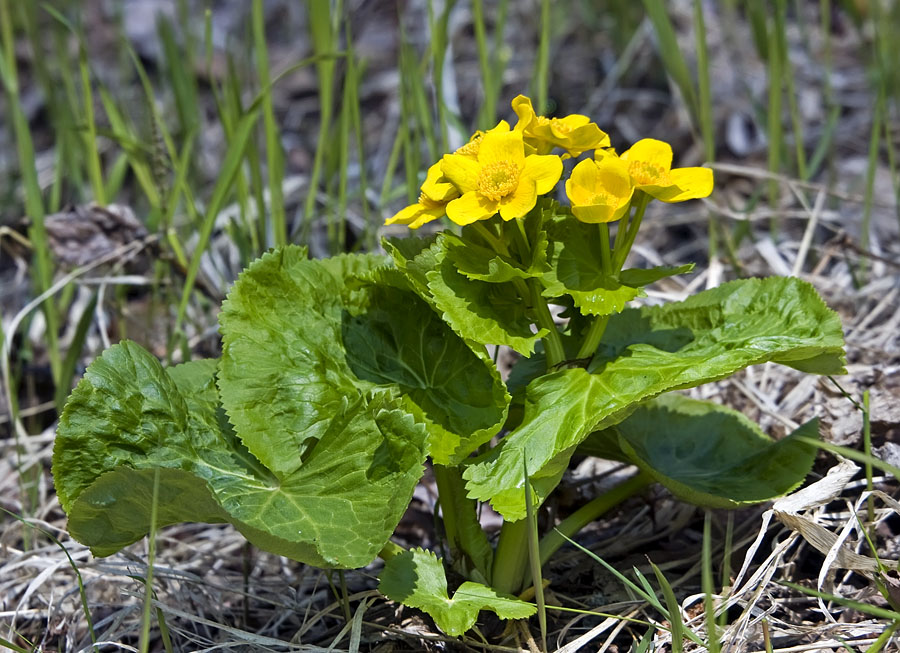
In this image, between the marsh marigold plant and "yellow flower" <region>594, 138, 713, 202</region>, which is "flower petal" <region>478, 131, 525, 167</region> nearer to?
the marsh marigold plant

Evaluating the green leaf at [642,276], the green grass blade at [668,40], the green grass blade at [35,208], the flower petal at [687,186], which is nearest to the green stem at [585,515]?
the green leaf at [642,276]

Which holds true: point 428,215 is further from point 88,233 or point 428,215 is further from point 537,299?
point 88,233

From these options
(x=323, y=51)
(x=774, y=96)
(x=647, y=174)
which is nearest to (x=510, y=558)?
(x=647, y=174)

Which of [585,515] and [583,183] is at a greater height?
[583,183]

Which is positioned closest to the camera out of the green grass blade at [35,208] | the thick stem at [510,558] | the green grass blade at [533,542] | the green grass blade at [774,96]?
the green grass blade at [533,542]

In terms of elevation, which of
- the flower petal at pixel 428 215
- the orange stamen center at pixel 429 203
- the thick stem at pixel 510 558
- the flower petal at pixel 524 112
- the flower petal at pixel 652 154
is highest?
the flower petal at pixel 524 112

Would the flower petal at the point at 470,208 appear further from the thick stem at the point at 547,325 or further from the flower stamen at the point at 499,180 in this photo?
the thick stem at the point at 547,325

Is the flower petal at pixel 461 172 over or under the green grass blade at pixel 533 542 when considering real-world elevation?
over
